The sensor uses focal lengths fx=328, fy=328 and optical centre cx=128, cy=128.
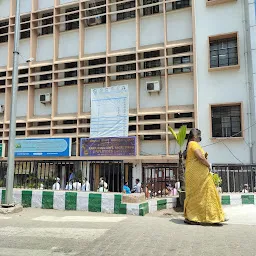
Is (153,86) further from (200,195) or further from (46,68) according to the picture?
(200,195)

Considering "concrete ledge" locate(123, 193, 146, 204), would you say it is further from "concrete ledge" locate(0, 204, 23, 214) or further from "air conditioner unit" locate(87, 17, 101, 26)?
"air conditioner unit" locate(87, 17, 101, 26)

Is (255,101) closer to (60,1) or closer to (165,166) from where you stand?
(165,166)

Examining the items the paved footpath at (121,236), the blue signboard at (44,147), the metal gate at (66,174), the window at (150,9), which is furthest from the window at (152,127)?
the paved footpath at (121,236)

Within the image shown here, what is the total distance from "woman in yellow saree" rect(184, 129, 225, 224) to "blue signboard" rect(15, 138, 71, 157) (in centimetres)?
1287

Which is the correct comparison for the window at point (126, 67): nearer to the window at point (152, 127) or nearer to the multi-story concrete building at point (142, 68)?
the multi-story concrete building at point (142, 68)

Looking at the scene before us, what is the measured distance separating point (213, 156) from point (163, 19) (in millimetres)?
7690

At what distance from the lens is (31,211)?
8438 millimetres

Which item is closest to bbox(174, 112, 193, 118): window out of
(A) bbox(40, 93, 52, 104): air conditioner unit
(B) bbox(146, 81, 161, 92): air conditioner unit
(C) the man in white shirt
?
(B) bbox(146, 81, 161, 92): air conditioner unit

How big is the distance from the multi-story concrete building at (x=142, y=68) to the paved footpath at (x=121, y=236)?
917cm

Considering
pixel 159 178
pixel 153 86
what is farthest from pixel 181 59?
pixel 159 178

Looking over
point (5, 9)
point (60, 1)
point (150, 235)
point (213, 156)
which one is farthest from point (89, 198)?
point (5, 9)

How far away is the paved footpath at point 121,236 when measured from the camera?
452cm

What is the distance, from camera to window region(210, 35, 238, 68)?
52.5ft

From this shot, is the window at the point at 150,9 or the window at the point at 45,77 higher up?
the window at the point at 150,9
